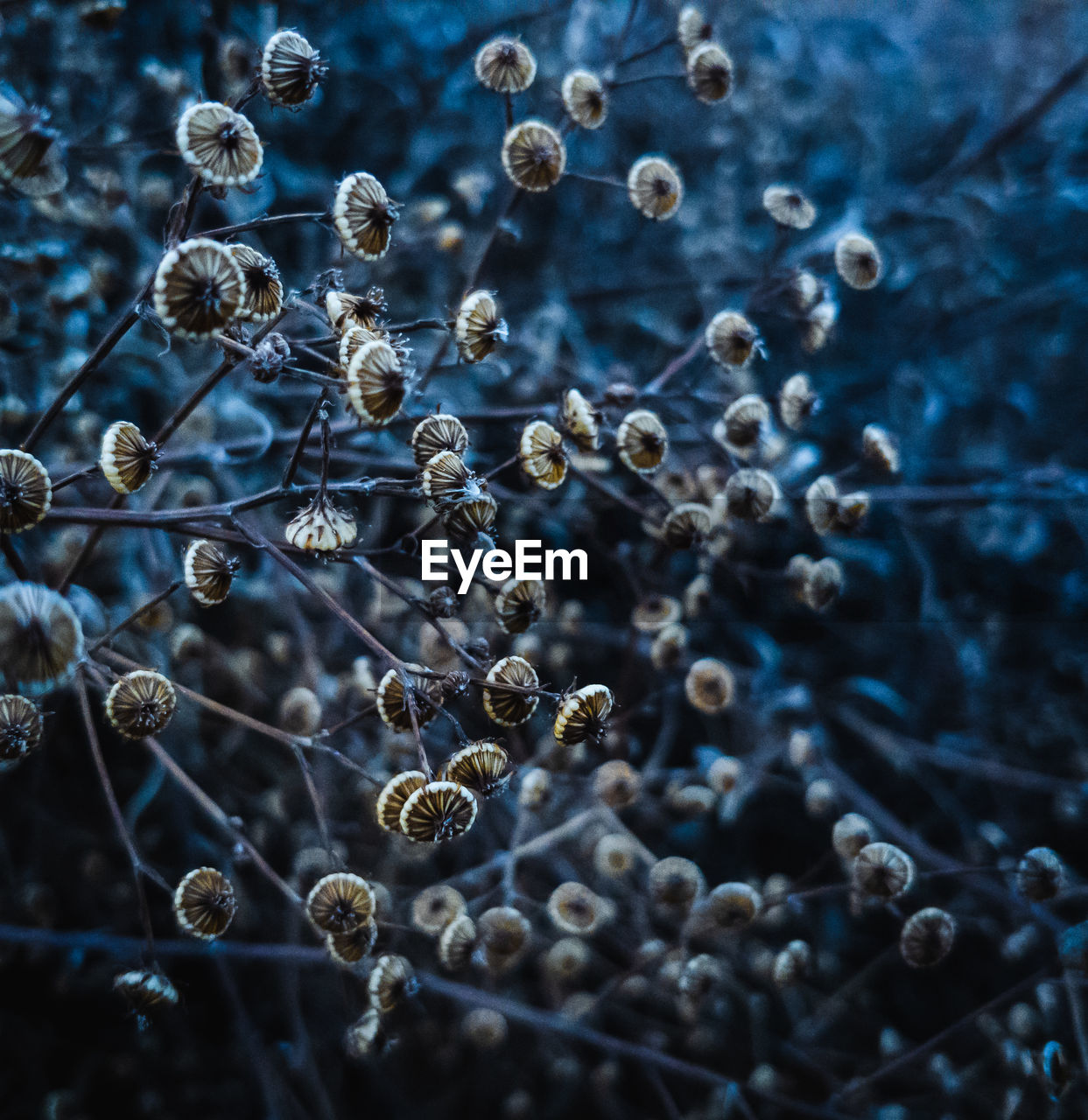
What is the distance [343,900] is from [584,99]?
2.07ft

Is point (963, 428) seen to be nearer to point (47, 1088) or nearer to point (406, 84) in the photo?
point (406, 84)

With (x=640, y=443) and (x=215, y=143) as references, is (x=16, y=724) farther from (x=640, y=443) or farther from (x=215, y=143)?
(x=640, y=443)

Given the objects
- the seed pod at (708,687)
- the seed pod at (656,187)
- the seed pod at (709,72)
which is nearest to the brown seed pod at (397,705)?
the seed pod at (708,687)

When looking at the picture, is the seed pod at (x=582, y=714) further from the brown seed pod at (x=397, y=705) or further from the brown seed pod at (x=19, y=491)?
the brown seed pod at (x=19, y=491)

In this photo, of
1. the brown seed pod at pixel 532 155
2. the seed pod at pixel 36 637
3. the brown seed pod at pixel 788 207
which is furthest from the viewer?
the brown seed pod at pixel 788 207

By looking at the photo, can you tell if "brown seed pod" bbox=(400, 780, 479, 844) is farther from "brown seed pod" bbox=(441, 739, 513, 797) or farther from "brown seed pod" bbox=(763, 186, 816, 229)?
"brown seed pod" bbox=(763, 186, 816, 229)

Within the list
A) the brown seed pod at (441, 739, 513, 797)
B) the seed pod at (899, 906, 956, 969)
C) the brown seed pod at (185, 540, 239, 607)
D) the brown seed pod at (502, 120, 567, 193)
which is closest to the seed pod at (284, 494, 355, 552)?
the brown seed pod at (185, 540, 239, 607)

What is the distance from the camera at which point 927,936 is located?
73 cm

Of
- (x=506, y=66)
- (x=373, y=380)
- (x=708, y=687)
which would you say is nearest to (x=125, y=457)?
(x=373, y=380)

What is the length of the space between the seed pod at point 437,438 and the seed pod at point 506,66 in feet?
1.03

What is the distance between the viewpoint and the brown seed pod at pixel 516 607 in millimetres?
610

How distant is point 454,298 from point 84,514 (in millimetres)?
676

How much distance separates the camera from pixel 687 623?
105 centimetres

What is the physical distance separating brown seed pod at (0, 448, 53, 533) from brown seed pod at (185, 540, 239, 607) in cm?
9
